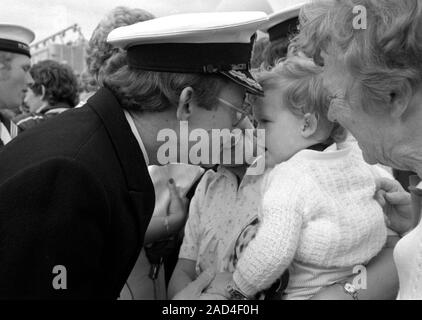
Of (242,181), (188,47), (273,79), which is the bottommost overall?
(242,181)

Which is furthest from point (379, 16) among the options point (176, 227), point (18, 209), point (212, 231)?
point (176, 227)

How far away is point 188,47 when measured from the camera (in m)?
1.71

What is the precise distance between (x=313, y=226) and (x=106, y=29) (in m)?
1.59

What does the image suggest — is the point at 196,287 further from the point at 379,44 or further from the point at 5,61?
the point at 5,61

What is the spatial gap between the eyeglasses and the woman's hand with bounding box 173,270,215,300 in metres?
0.65

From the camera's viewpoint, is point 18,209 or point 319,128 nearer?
point 18,209

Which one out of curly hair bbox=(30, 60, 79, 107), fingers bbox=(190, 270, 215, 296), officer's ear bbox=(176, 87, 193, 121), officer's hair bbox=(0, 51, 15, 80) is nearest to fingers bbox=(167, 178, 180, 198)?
fingers bbox=(190, 270, 215, 296)

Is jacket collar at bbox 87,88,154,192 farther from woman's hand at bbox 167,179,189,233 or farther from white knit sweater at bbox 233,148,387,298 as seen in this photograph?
woman's hand at bbox 167,179,189,233

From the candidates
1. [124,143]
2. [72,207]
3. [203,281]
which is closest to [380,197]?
[203,281]

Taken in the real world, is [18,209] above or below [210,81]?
below

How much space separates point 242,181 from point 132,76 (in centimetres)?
73

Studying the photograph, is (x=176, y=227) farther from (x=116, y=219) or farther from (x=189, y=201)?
(x=116, y=219)

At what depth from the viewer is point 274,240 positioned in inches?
65.3

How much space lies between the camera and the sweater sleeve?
1659 mm
